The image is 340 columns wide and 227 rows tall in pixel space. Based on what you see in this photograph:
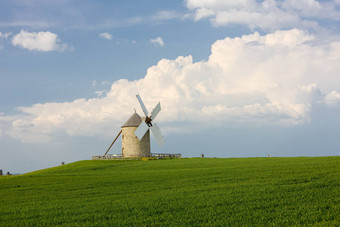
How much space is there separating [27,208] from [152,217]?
26.2 feet

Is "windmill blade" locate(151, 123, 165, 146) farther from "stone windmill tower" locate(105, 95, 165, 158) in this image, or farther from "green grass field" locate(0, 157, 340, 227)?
"green grass field" locate(0, 157, 340, 227)

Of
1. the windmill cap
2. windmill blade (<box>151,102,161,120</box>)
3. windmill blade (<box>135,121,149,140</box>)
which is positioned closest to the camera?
windmill blade (<box>135,121,149,140</box>)

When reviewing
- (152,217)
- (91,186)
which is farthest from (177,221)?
(91,186)

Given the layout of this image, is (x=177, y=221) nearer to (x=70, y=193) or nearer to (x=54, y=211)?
(x=54, y=211)

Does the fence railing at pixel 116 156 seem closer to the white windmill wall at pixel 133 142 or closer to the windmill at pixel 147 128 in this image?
the white windmill wall at pixel 133 142

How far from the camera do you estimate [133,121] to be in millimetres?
66750

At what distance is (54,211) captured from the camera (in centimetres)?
1697

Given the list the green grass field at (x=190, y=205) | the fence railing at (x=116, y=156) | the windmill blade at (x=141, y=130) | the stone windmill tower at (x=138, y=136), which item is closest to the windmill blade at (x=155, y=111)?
the stone windmill tower at (x=138, y=136)

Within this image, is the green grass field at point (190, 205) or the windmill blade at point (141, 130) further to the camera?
the windmill blade at point (141, 130)

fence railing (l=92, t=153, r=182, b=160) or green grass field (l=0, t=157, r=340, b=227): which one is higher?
fence railing (l=92, t=153, r=182, b=160)

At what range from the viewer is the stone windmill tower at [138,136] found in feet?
208

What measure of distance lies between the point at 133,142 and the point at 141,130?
4.25 meters

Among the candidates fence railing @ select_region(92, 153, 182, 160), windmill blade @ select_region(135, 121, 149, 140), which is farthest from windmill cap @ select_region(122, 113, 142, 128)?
fence railing @ select_region(92, 153, 182, 160)

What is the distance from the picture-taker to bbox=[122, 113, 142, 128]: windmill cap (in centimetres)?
6631
